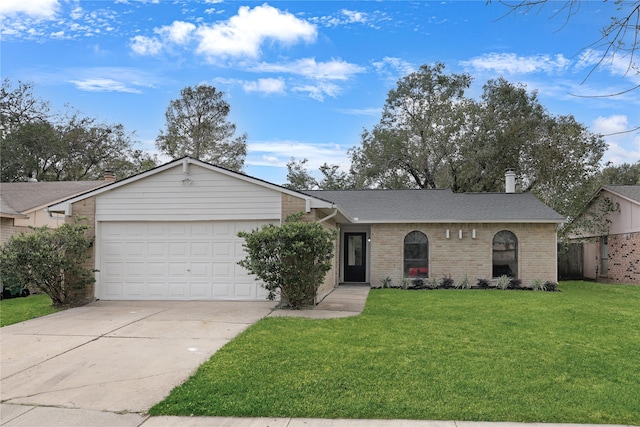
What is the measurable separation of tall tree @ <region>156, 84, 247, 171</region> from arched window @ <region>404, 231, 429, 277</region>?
1830 centimetres

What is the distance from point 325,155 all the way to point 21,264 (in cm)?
2417

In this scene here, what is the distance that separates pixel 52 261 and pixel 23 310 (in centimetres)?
162

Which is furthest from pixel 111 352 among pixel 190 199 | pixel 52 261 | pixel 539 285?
pixel 539 285

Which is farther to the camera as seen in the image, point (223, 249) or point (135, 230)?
point (135, 230)

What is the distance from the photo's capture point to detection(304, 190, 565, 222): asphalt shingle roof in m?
16.0

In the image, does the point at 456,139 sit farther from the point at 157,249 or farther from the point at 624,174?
the point at 624,174

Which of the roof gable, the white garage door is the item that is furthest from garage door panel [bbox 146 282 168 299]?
the roof gable

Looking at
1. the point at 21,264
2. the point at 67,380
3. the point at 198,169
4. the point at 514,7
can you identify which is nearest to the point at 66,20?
the point at 198,169

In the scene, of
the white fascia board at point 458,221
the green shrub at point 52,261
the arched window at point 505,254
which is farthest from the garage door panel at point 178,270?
the arched window at point 505,254

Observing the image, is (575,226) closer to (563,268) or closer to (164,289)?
(563,268)

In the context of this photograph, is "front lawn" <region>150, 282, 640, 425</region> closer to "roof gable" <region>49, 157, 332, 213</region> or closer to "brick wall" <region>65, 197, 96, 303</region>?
"roof gable" <region>49, 157, 332, 213</region>

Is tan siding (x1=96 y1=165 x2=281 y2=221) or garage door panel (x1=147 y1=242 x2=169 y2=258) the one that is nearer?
tan siding (x1=96 y1=165 x2=281 y2=221)

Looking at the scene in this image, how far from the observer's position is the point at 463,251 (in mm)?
16203

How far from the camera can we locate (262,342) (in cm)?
684
